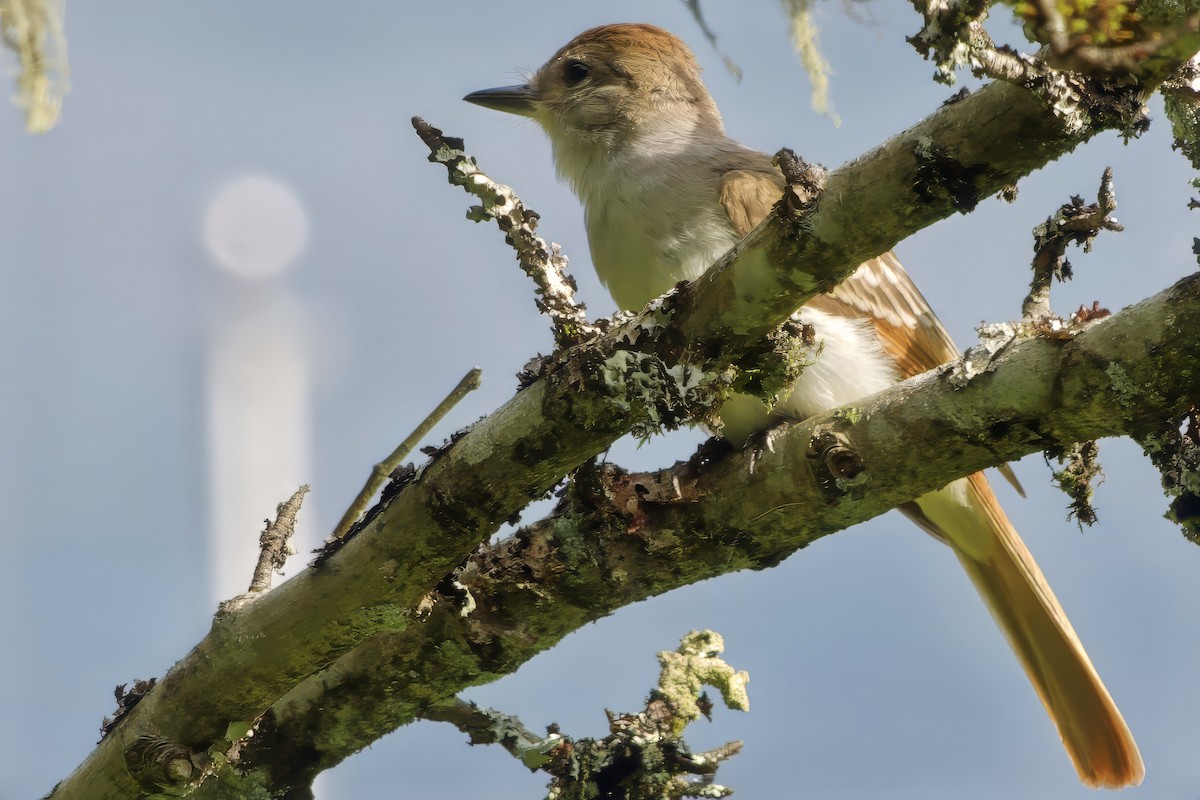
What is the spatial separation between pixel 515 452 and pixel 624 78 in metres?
3.04

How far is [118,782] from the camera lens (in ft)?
10.1

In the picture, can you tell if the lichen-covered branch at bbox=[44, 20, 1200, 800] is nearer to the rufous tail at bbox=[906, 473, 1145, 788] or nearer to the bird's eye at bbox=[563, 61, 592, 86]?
the rufous tail at bbox=[906, 473, 1145, 788]

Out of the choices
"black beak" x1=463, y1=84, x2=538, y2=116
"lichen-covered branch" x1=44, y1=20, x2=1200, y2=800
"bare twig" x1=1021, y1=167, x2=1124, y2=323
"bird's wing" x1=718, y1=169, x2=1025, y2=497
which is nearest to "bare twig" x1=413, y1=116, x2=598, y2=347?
"lichen-covered branch" x1=44, y1=20, x2=1200, y2=800

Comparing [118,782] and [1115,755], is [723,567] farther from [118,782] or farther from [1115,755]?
[1115,755]

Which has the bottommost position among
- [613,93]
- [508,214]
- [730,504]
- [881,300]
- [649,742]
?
[649,742]

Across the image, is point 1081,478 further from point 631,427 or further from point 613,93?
point 613,93

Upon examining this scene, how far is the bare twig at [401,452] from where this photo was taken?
3250 millimetres

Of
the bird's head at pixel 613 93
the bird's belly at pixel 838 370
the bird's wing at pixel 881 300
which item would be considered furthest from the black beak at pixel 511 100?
the bird's belly at pixel 838 370

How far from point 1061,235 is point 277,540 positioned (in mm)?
2431

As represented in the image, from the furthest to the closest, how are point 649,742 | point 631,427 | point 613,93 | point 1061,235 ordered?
point 613,93 < point 649,742 < point 1061,235 < point 631,427

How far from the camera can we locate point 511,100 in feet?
17.2

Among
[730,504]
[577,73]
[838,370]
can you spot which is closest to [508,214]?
[730,504]

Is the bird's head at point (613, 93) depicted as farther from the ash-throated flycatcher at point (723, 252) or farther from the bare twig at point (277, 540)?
the bare twig at point (277, 540)

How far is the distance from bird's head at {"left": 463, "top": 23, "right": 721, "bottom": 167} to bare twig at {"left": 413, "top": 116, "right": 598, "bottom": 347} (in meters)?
2.19
